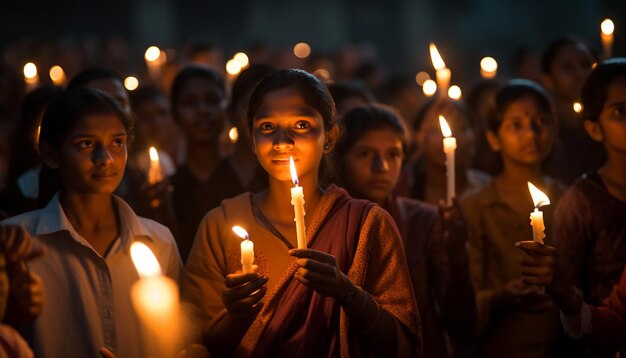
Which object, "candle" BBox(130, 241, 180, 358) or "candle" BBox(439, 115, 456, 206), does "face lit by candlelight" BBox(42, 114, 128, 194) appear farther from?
"candle" BBox(439, 115, 456, 206)

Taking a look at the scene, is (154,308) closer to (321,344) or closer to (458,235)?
(321,344)

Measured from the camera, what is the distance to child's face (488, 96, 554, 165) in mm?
4105

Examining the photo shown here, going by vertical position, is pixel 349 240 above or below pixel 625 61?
below

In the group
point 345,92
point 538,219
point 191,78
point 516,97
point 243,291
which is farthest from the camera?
point 191,78

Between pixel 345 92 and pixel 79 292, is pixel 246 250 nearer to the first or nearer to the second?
pixel 79 292

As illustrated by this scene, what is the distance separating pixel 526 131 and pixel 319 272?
6.60 ft

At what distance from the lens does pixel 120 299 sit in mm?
2963

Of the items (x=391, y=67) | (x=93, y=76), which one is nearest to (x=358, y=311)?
(x=93, y=76)

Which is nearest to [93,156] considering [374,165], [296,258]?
[296,258]

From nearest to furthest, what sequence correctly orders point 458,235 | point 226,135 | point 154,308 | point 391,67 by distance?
1. point 154,308
2. point 458,235
3. point 226,135
4. point 391,67

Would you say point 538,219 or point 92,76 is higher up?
point 92,76

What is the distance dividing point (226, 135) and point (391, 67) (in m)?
14.8

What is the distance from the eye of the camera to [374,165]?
3.65m

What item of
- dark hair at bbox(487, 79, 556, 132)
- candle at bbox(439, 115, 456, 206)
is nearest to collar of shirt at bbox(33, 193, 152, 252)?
candle at bbox(439, 115, 456, 206)
